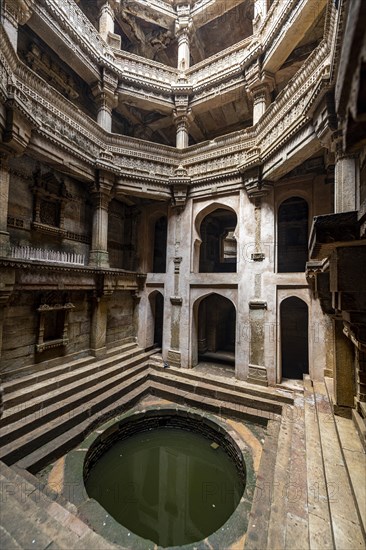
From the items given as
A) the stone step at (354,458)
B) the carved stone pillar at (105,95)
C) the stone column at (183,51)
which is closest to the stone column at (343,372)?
the stone step at (354,458)

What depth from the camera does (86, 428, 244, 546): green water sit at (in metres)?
4.18

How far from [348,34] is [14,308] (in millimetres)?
7233

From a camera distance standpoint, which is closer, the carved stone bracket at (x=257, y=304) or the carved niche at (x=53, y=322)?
the carved niche at (x=53, y=322)

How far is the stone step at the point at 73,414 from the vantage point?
4535 mm

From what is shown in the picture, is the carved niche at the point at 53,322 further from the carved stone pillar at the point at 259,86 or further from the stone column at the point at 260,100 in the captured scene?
the stone column at the point at 260,100

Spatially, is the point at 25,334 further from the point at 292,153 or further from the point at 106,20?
the point at 106,20

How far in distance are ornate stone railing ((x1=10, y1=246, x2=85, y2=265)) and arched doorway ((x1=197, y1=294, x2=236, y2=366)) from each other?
216 inches

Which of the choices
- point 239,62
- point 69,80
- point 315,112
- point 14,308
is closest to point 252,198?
point 315,112

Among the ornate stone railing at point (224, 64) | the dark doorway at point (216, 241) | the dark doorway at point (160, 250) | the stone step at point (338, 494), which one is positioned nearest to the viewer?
the stone step at point (338, 494)

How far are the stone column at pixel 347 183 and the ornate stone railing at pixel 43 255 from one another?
665 centimetres

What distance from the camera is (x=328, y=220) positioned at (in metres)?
2.27

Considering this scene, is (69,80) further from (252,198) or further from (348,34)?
(348,34)

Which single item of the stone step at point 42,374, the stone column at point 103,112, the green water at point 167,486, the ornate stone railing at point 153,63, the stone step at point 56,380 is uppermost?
the ornate stone railing at point 153,63

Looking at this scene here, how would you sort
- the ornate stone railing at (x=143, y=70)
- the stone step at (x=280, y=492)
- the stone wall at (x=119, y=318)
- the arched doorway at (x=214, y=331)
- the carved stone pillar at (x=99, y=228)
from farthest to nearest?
the arched doorway at (x=214, y=331), the ornate stone railing at (x=143, y=70), the stone wall at (x=119, y=318), the carved stone pillar at (x=99, y=228), the stone step at (x=280, y=492)
